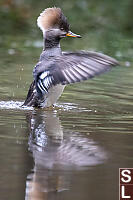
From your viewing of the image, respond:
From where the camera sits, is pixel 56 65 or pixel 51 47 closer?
pixel 56 65

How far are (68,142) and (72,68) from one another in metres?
1.24

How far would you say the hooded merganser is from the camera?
6.11 meters

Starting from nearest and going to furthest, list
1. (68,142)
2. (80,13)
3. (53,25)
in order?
(68,142) < (53,25) < (80,13)

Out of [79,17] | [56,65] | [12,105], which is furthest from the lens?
[79,17]

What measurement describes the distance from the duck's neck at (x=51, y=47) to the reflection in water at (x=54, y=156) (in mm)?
1207

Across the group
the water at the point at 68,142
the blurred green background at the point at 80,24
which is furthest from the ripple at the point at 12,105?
the blurred green background at the point at 80,24

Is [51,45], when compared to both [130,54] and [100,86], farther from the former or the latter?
[130,54]

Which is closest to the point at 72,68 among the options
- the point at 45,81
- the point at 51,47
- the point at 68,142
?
the point at 45,81

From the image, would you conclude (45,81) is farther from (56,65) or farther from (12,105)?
(12,105)

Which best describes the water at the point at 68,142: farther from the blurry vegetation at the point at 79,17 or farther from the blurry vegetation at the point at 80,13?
the blurry vegetation at the point at 80,13

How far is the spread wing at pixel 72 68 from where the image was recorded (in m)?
6.05

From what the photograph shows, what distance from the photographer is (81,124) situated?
6.01m

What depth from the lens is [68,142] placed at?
17.3 feet

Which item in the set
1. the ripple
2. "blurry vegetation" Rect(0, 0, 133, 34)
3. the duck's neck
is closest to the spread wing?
the ripple
